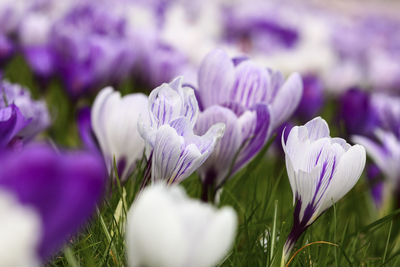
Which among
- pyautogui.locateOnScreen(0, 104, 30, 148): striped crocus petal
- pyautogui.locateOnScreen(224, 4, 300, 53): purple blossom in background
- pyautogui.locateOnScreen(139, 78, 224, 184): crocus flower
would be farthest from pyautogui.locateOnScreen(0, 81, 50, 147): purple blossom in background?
pyautogui.locateOnScreen(224, 4, 300, 53): purple blossom in background

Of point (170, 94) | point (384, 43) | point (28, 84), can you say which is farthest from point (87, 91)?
point (384, 43)

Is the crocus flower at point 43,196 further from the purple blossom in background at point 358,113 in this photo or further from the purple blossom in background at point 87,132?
the purple blossom in background at point 358,113

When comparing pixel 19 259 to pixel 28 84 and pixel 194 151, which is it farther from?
pixel 28 84

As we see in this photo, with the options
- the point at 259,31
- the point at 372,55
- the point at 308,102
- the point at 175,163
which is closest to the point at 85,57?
the point at 308,102

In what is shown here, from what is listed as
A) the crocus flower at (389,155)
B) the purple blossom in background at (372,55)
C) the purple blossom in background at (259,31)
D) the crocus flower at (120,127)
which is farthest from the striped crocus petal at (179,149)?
the purple blossom in background at (259,31)

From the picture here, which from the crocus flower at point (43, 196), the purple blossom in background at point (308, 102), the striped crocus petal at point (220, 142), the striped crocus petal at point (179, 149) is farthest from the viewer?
the purple blossom in background at point (308, 102)

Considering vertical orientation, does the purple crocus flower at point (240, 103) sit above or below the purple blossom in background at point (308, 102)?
above
